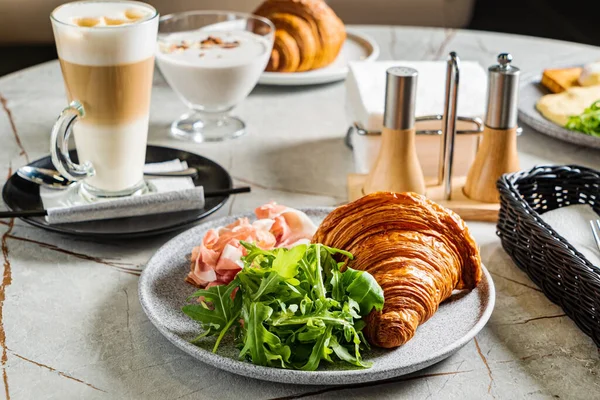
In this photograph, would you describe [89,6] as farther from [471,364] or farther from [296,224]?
[471,364]

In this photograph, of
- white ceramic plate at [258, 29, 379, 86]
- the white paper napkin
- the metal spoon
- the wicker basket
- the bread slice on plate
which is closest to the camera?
the wicker basket

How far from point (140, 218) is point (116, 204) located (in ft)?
0.13

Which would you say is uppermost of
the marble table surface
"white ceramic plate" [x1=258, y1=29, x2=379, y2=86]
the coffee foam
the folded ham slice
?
the coffee foam

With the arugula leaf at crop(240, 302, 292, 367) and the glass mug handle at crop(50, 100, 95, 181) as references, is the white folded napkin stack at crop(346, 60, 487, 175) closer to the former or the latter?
the glass mug handle at crop(50, 100, 95, 181)

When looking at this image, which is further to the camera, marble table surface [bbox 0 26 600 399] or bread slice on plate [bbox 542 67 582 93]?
bread slice on plate [bbox 542 67 582 93]

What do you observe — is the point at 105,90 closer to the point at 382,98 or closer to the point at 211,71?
the point at 211,71

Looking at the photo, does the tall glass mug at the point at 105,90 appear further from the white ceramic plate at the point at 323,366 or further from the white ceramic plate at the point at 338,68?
the white ceramic plate at the point at 338,68

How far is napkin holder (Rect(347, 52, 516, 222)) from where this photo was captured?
3.96ft

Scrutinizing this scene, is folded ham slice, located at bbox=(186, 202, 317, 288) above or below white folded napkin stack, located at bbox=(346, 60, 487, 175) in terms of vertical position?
below

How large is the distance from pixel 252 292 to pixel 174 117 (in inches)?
35.3

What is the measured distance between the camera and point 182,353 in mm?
882

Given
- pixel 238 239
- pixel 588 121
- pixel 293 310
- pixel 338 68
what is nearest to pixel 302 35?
pixel 338 68

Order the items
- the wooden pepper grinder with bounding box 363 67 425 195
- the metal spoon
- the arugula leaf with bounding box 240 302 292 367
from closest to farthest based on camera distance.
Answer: the arugula leaf with bounding box 240 302 292 367
the wooden pepper grinder with bounding box 363 67 425 195
the metal spoon

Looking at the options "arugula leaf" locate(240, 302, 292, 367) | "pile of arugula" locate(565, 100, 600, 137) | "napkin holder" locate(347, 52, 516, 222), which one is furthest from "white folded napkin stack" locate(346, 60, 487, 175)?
"arugula leaf" locate(240, 302, 292, 367)
